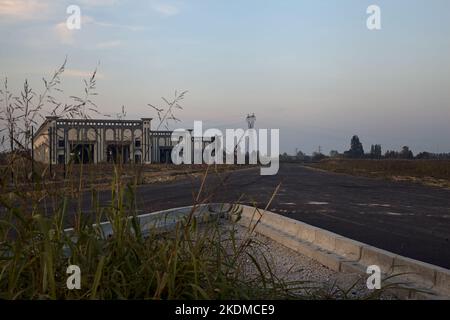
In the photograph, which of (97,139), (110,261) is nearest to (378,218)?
(97,139)

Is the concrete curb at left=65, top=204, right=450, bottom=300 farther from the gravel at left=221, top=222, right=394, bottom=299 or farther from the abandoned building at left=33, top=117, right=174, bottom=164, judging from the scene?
the abandoned building at left=33, top=117, right=174, bottom=164

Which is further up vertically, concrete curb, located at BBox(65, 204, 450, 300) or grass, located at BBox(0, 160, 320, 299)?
grass, located at BBox(0, 160, 320, 299)

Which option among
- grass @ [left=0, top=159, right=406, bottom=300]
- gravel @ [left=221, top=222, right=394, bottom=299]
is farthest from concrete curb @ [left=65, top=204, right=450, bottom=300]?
grass @ [left=0, top=159, right=406, bottom=300]

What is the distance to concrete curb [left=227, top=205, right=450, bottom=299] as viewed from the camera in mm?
5656

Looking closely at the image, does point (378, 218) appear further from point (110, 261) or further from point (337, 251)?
point (110, 261)

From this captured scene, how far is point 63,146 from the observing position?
611cm

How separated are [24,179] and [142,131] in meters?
1.49

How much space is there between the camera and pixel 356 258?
7219 mm

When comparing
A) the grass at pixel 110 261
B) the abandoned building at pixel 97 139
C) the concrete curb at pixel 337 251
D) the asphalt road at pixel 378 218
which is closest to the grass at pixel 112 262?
the grass at pixel 110 261

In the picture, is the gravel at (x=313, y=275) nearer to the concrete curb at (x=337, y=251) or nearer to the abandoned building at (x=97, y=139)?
the concrete curb at (x=337, y=251)

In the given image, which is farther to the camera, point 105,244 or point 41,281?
point 105,244

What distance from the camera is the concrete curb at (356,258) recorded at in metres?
5.66

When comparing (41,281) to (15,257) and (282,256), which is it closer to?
(15,257)
